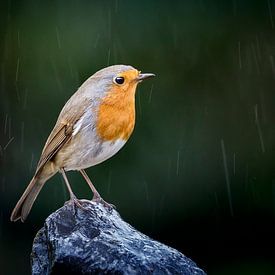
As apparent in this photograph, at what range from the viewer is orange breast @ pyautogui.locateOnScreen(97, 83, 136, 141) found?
14.1 feet

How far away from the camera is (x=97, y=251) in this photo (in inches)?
128

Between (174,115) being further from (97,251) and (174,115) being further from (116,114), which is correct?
(97,251)

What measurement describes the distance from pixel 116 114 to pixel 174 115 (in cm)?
99

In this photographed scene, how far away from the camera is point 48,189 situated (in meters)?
5.34

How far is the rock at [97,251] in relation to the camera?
3.19 m

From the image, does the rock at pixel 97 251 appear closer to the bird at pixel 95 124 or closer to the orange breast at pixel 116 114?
the bird at pixel 95 124

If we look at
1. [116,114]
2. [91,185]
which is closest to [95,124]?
[116,114]

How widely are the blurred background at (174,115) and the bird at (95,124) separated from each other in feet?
2.11

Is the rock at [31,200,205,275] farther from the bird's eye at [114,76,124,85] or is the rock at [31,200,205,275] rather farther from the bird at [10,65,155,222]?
the bird's eye at [114,76,124,85]

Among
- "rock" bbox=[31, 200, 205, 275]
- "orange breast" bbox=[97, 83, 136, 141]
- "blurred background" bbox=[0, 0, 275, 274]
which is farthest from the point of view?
"blurred background" bbox=[0, 0, 275, 274]

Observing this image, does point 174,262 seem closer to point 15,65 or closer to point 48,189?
point 48,189

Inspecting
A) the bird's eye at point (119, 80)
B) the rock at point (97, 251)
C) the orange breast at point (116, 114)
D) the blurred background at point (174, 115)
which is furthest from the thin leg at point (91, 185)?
the rock at point (97, 251)

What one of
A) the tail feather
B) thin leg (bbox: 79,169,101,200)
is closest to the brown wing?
the tail feather

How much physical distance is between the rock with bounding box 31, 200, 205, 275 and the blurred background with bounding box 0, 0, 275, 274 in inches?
64.9
